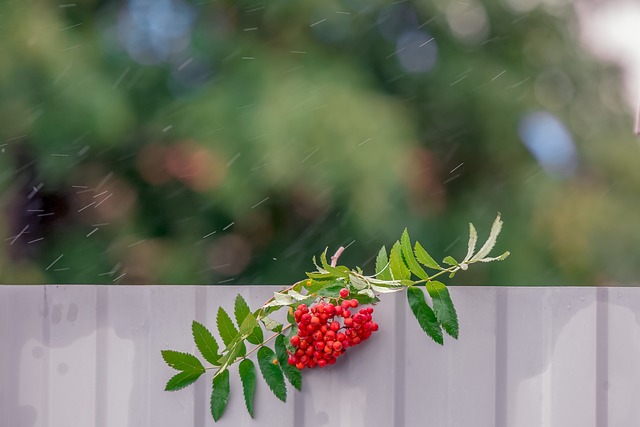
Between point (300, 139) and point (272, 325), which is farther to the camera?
point (300, 139)

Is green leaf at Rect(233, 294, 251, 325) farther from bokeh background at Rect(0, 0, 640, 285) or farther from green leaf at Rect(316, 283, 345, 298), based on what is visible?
bokeh background at Rect(0, 0, 640, 285)

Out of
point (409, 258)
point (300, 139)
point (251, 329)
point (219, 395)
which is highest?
point (300, 139)

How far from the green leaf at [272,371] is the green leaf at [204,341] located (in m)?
0.07

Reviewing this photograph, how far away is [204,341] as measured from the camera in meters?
1.22

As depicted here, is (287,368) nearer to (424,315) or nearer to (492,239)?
(424,315)

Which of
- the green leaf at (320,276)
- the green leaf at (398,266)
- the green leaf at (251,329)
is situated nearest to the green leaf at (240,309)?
the green leaf at (251,329)

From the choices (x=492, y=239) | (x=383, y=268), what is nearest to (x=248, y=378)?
(x=383, y=268)

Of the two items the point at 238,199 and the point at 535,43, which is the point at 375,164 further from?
the point at 535,43

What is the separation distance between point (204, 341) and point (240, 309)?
0.08 m

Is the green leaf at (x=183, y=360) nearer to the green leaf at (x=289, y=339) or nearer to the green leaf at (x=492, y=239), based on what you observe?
the green leaf at (x=289, y=339)

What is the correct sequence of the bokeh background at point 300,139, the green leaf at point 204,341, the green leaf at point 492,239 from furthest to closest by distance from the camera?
the bokeh background at point 300,139 → the green leaf at point 204,341 → the green leaf at point 492,239

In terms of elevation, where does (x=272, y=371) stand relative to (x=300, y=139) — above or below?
below

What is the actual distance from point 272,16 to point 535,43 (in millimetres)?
1043

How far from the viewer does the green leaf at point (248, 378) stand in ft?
3.99
